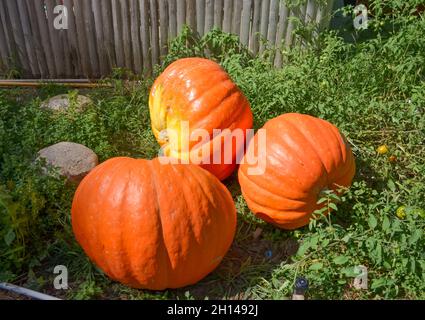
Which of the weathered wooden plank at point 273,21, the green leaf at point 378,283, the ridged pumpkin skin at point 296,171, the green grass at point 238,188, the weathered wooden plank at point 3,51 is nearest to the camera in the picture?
the green leaf at point 378,283

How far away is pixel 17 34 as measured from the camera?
528cm

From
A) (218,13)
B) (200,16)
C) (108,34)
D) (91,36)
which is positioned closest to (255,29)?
(218,13)

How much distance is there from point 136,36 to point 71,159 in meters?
2.01

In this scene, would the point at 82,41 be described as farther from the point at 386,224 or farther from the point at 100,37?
the point at 386,224

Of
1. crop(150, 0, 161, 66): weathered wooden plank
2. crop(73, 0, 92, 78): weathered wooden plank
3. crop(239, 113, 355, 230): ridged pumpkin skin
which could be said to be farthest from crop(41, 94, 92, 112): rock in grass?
crop(239, 113, 355, 230): ridged pumpkin skin

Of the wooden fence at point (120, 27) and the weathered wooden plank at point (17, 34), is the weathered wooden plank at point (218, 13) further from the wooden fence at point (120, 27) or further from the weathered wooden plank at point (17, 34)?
the weathered wooden plank at point (17, 34)

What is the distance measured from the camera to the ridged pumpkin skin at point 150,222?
2830 mm

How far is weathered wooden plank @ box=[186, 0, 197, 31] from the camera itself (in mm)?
5086

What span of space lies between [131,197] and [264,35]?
3047 mm

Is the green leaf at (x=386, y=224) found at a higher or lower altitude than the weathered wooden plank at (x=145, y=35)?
lower

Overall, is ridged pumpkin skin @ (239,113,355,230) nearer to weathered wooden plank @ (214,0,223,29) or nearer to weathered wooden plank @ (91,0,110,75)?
weathered wooden plank @ (214,0,223,29)

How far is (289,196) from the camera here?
10.9 feet

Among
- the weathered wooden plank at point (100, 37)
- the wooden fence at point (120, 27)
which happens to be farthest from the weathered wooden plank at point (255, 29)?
the weathered wooden plank at point (100, 37)

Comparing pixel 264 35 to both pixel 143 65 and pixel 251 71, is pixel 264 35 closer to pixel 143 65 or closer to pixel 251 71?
pixel 251 71
